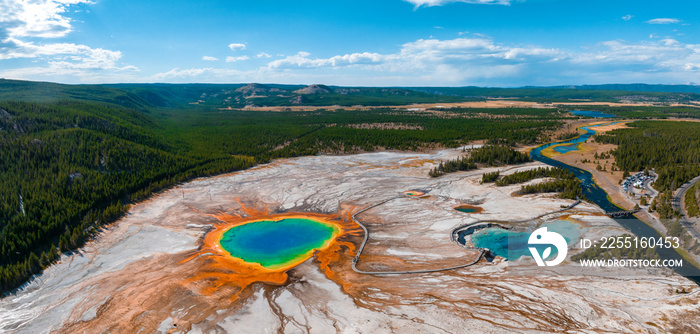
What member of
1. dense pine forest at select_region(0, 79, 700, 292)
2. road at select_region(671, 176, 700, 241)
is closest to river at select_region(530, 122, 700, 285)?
road at select_region(671, 176, 700, 241)

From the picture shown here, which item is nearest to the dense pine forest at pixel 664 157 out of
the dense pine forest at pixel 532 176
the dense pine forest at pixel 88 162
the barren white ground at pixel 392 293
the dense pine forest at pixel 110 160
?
the dense pine forest at pixel 110 160

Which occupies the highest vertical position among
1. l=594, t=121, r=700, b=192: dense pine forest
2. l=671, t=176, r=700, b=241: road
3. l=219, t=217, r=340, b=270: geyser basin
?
l=594, t=121, r=700, b=192: dense pine forest

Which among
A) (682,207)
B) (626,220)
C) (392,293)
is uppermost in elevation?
(682,207)

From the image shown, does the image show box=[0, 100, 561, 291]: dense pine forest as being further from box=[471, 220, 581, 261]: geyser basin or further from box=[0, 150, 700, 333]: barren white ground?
box=[471, 220, 581, 261]: geyser basin

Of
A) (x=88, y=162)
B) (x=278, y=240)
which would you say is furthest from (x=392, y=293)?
(x=88, y=162)

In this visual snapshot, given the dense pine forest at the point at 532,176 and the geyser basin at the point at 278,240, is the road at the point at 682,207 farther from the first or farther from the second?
the geyser basin at the point at 278,240

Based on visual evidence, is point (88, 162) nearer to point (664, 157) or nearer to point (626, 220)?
point (626, 220)

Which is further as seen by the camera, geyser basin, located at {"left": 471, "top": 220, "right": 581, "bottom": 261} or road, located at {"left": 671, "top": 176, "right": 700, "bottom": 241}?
road, located at {"left": 671, "top": 176, "right": 700, "bottom": 241}

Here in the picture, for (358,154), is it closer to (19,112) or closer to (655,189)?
(655,189)
